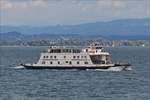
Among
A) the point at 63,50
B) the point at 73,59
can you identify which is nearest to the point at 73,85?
the point at 73,59

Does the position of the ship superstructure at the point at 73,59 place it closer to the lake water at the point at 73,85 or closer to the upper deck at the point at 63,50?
the upper deck at the point at 63,50

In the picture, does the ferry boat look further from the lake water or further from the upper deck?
the lake water

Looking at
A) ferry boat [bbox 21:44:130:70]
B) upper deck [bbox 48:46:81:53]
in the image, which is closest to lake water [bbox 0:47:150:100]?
ferry boat [bbox 21:44:130:70]

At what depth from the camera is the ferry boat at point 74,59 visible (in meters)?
132

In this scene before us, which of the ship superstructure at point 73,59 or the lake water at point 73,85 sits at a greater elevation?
the ship superstructure at point 73,59

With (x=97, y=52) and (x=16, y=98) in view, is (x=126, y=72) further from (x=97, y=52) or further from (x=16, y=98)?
(x=16, y=98)

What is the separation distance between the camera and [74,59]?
435 feet

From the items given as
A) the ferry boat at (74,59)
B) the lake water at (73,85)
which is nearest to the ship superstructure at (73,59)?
the ferry boat at (74,59)

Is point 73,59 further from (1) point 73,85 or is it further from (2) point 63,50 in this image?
(1) point 73,85

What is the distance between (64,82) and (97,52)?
31.6 m

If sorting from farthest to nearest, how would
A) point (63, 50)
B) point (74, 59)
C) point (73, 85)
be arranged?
point (63, 50) → point (74, 59) → point (73, 85)

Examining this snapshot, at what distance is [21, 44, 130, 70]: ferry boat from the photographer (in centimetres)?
13188

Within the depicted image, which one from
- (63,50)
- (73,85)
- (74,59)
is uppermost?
(63,50)

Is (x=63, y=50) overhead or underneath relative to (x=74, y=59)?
overhead
